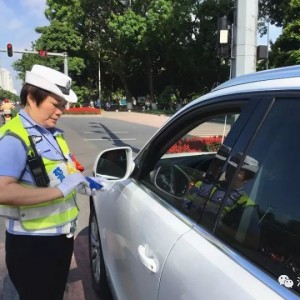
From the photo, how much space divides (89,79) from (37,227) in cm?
5546

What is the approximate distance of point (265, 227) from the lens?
1568mm

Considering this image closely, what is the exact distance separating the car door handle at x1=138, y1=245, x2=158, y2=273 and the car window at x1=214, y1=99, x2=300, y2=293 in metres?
0.42

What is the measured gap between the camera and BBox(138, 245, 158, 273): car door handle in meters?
2.02

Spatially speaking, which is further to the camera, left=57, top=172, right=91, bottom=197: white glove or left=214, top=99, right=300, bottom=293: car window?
left=57, top=172, right=91, bottom=197: white glove

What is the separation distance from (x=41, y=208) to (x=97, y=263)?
1.36m

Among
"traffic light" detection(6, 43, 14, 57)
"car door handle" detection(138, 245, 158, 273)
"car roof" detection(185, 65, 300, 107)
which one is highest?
"traffic light" detection(6, 43, 14, 57)

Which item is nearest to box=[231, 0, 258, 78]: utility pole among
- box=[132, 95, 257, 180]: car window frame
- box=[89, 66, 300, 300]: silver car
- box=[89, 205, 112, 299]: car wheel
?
box=[89, 205, 112, 299]: car wheel

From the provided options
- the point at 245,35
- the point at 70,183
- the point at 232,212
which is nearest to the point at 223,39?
the point at 245,35

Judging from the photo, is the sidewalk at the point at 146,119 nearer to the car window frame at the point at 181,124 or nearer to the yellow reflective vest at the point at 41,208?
the car window frame at the point at 181,124

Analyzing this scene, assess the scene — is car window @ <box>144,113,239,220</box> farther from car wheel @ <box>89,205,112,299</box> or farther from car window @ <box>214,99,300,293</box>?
car wheel @ <box>89,205,112,299</box>

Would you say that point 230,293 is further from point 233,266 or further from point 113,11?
point 113,11

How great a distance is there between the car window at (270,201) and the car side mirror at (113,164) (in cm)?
126

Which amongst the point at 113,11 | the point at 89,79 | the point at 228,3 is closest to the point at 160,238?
the point at 228,3

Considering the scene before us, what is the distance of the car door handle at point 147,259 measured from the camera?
2024mm
